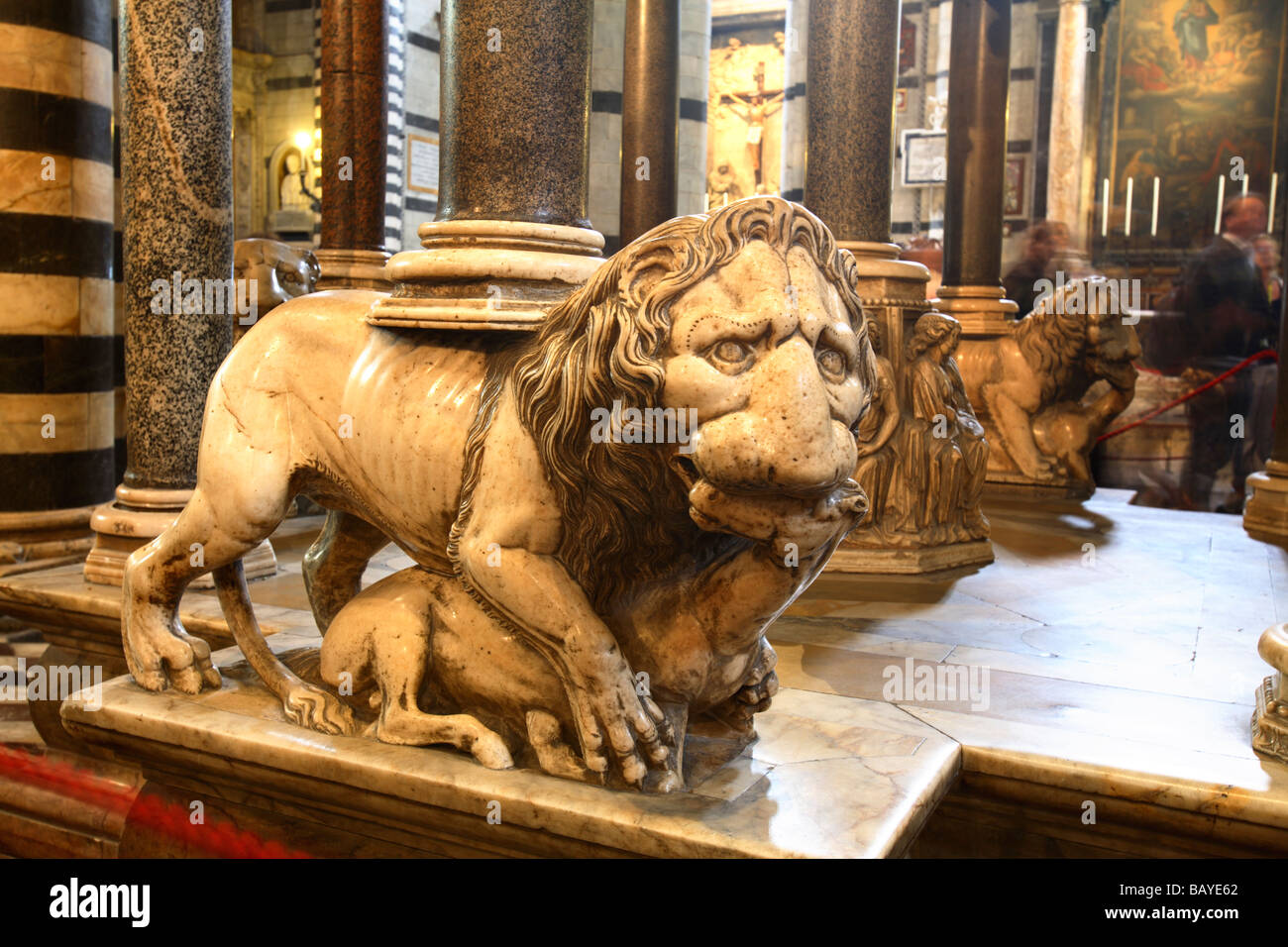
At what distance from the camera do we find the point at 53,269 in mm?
4973

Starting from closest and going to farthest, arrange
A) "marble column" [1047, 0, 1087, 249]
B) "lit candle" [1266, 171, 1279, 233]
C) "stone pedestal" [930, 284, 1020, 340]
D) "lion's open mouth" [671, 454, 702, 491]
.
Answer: "lion's open mouth" [671, 454, 702, 491] → "stone pedestal" [930, 284, 1020, 340] → "marble column" [1047, 0, 1087, 249] → "lit candle" [1266, 171, 1279, 233]

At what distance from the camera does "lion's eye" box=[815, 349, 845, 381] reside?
1.88m

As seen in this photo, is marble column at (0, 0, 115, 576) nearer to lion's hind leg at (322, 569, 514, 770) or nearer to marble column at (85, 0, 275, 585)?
marble column at (85, 0, 275, 585)

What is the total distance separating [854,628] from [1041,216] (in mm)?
10060

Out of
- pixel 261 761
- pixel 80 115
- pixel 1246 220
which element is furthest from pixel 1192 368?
pixel 261 761

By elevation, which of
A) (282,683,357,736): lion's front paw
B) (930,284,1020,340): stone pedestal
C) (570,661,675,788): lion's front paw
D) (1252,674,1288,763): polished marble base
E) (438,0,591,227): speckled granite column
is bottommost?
(1252,674,1288,763): polished marble base

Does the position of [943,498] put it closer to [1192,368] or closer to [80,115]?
[80,115]

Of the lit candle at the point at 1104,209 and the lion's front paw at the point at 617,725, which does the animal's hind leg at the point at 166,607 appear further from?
the lit candle at the point at 1104,209

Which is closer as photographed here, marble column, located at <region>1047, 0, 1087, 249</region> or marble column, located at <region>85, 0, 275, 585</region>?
marble column, located at <region>85, 0, 275, 585</region>

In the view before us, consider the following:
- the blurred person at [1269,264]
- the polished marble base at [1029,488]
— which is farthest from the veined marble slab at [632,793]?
the blurred person at [1269,264]

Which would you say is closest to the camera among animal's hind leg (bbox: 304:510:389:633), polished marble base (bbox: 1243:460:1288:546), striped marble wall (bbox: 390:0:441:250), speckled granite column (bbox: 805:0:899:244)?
animal's hind leg (bbox: 304:510:389:633)

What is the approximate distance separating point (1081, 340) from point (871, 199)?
2530mm

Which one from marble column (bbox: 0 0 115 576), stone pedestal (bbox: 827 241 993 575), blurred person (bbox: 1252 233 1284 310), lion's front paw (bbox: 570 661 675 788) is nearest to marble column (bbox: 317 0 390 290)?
marble column (bbox: 0 0 115 576)

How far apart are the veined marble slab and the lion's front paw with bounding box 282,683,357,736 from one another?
0.11 feet
